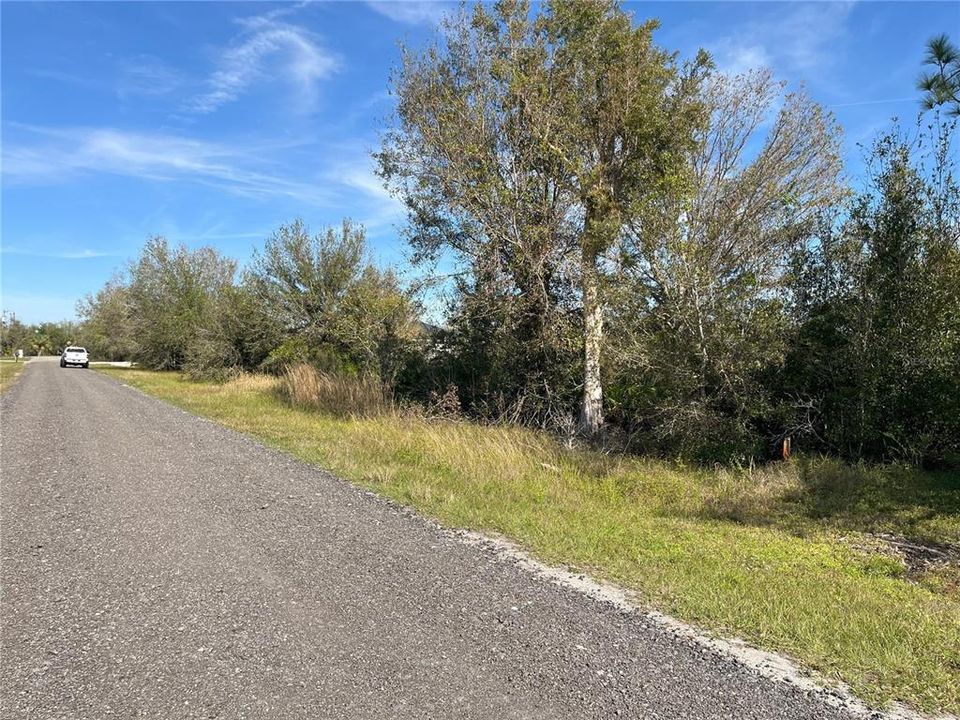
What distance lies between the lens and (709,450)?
1165cm

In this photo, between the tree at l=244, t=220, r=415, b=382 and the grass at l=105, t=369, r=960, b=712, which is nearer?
the grass at l=105, t=369, r=960, b=712

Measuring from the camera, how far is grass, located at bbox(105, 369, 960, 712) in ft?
12.5

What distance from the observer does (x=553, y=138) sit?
13625mm

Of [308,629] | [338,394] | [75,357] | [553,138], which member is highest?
[553,138]

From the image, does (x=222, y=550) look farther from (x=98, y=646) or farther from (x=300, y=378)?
(x=300, y=378)

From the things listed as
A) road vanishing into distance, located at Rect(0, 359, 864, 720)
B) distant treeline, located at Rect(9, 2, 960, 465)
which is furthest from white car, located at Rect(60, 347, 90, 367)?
road vanishing into distance, located at Rect(0, 359, 864, 720)

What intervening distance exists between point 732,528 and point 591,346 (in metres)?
6.83

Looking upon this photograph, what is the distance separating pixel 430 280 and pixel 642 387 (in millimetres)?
5633

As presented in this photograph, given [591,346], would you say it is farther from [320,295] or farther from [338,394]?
[320,295]

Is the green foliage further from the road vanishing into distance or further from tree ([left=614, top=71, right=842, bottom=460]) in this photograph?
the road vanishing into distance

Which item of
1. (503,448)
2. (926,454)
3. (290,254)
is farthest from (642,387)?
(290,254)

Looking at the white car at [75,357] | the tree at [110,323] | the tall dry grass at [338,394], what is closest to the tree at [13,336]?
the tree at [110,323]

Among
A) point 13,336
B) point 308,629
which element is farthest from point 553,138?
point 13,336

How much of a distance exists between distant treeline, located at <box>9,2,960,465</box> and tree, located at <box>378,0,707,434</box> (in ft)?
0.15
